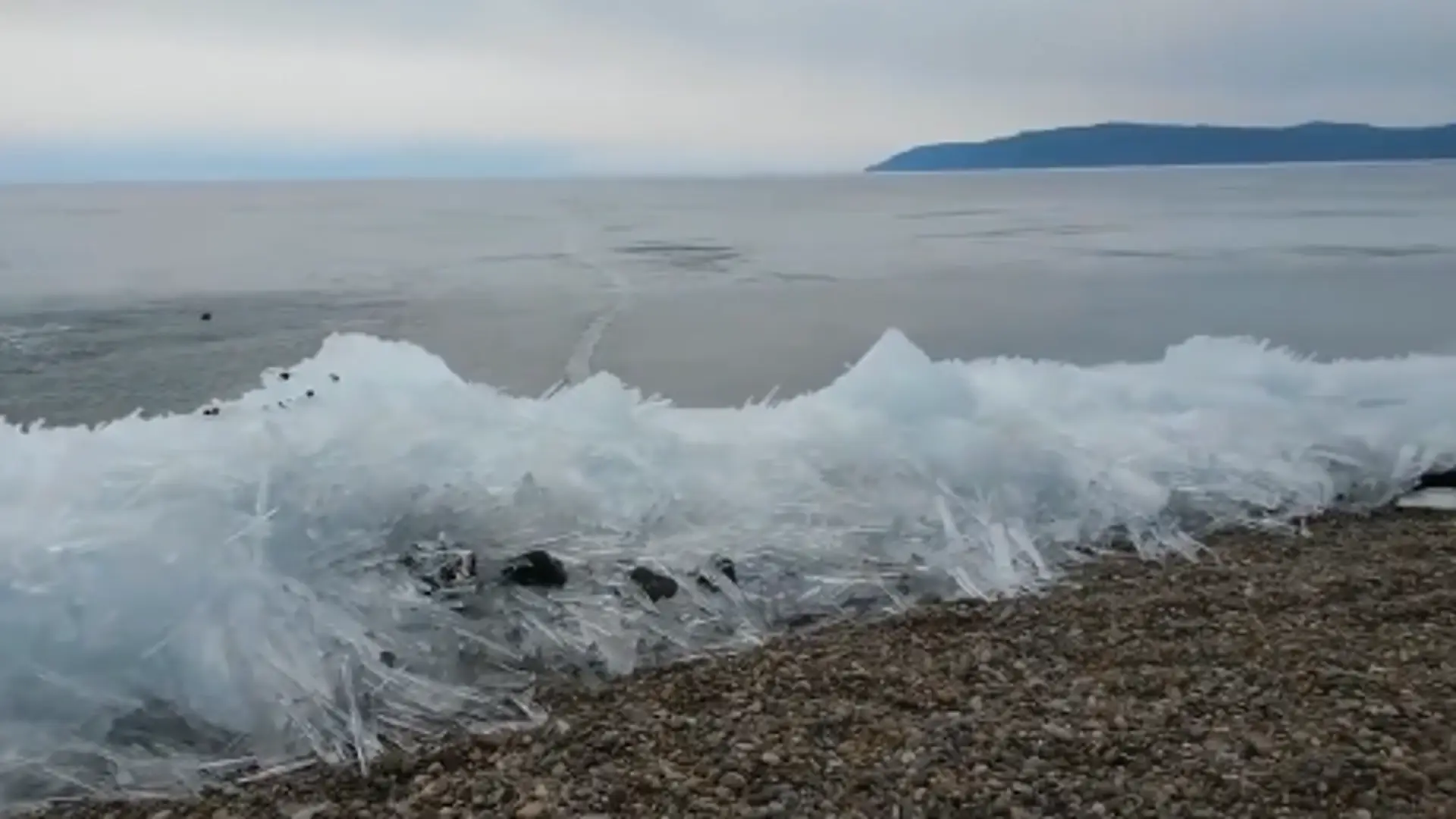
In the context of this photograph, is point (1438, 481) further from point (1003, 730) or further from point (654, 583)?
point (654, 583)

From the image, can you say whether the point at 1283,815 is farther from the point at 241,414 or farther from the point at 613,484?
the point at 241,414

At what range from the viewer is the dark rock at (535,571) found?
14.3 ft

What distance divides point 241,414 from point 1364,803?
414 cm

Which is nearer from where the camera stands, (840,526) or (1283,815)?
(1283,815)

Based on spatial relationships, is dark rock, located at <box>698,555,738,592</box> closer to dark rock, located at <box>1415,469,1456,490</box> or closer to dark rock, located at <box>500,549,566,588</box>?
dark rock, located at <box>500,549,566,588</box>

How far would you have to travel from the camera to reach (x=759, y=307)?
17.7 metres

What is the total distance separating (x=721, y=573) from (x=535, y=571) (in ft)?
2.30

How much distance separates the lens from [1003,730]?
131 inches

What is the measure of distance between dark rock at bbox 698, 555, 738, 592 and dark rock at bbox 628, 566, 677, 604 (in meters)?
0.12

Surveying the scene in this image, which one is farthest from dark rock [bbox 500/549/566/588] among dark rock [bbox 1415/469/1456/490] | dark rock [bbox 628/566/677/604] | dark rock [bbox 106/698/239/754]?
dark rock [bbox 1415/469/1456/490]

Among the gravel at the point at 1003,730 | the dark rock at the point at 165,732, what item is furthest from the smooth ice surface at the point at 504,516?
the gravel at the point at 1003,730

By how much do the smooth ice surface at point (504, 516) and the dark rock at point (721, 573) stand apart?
0.15 feet

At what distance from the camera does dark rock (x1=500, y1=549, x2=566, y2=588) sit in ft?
14.3

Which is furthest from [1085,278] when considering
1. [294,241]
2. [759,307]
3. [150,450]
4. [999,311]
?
[294,241]
